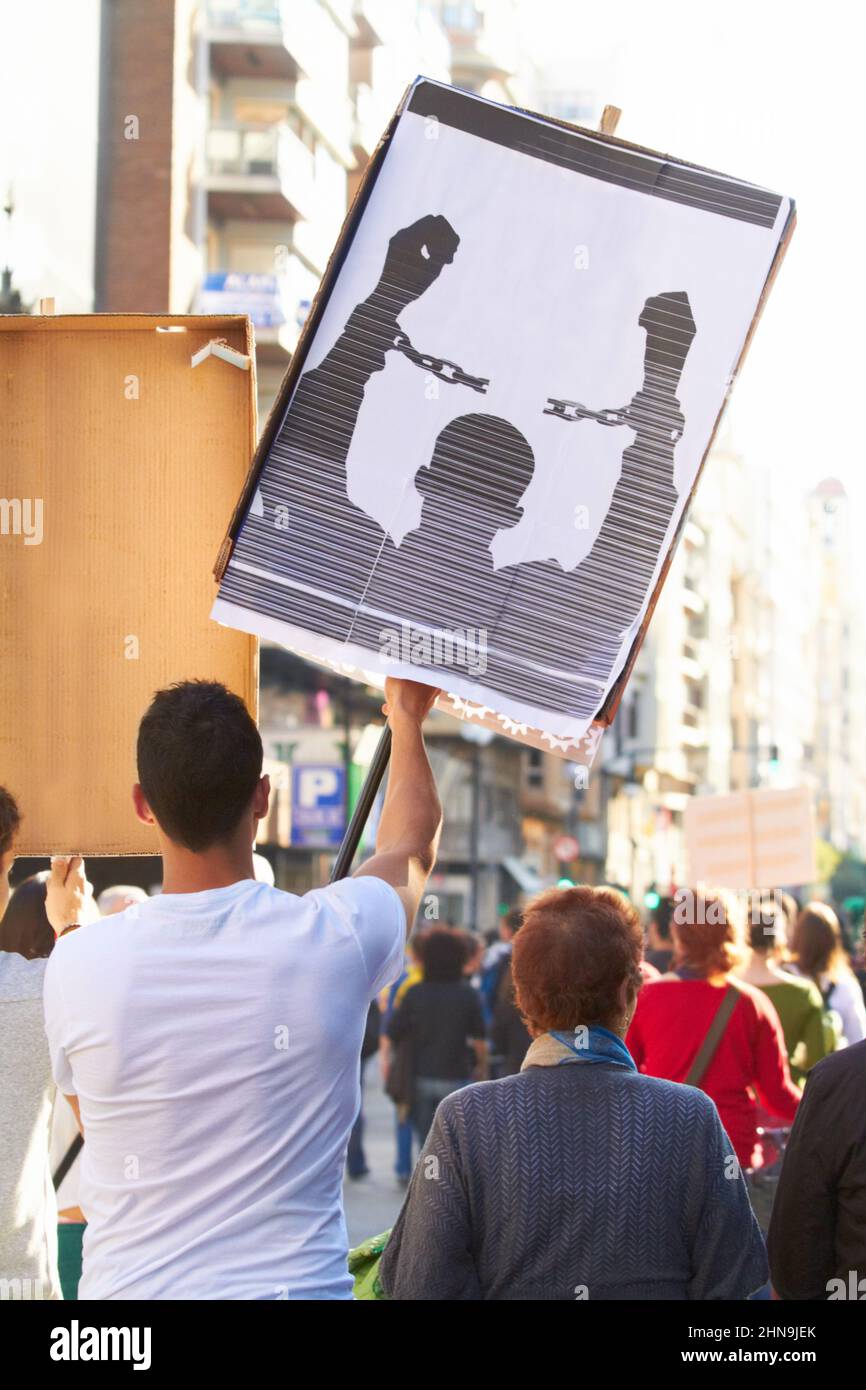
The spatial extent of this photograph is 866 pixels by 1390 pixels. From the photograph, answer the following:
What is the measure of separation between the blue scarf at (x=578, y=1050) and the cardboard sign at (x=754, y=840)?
Answer: 881 centimetres

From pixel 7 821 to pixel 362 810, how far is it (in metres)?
0.74

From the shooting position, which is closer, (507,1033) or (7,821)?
(7,821)

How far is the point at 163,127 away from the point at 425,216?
17643mm

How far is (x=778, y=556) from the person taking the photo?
371 ft

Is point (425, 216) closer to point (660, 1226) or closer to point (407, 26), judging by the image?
point (660, 1226)

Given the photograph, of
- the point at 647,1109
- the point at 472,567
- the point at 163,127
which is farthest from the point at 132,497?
the point at 163,127

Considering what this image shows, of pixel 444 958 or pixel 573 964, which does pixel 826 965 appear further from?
pixel 573 964

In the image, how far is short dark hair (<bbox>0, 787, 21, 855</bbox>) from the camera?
10.5 feet

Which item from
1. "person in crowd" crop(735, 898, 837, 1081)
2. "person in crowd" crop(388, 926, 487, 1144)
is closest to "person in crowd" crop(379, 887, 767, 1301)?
"person in crowd" crop(735, 898, 837, 1081)

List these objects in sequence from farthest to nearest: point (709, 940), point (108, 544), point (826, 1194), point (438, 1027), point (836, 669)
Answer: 1. point (836, 669)
2. point (438, 1027)
3. point (709, 940)
4. point (108, 544)
5. point (826, 1194)

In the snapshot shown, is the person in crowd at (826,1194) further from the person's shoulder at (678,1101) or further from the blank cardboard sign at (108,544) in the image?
the blank cardboard sign at (108,544)

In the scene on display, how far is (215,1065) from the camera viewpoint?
2432mm

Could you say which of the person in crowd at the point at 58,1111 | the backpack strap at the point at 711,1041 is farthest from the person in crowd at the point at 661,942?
the person in crowd at the point at 58,1111

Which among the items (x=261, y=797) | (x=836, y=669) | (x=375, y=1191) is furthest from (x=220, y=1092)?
(x=836, y=669)
